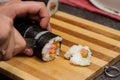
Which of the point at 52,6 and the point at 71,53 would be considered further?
the point at 52,6

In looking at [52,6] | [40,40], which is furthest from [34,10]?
[52,6]

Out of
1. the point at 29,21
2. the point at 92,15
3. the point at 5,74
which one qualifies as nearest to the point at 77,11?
the point at 92,15

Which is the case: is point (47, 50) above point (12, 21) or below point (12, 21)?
below

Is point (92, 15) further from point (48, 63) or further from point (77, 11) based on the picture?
point (48, 63)

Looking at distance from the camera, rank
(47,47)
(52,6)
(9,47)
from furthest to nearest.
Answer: (52,6), (47,47), (9,47)

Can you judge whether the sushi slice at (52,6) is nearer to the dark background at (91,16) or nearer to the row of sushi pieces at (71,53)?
the dark background at (91,16)

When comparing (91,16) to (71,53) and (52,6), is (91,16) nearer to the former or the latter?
(52,6)
